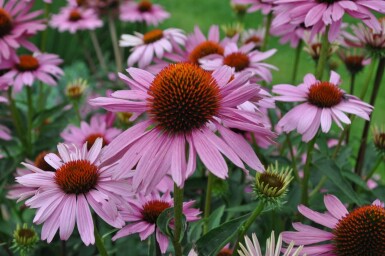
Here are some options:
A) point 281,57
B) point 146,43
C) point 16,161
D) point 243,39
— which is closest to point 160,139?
point 16,161

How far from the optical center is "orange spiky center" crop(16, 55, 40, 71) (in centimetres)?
118

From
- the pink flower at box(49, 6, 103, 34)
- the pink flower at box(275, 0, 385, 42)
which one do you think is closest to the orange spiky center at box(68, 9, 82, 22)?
the pink flower at box(49, 6, 103, 34)

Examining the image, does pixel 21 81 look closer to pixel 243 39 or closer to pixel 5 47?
pixel 5 47

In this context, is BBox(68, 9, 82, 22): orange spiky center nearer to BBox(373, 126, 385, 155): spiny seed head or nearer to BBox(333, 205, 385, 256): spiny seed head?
BBox(373, 126, 385, 155): spiny seed head

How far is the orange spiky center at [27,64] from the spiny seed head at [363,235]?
79cm

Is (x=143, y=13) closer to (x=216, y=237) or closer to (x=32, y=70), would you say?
(x=32, y=70)

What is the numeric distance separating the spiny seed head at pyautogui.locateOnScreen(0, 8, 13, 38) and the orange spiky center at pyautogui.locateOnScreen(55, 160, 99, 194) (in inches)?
21.0

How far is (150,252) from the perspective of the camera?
0.68 metres

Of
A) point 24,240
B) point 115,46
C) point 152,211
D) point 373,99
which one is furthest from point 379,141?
point 115,46

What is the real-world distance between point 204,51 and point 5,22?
40 cm

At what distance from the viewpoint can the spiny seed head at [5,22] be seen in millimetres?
1099

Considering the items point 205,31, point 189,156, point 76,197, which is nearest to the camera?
point 189,156

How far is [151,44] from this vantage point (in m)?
1.26

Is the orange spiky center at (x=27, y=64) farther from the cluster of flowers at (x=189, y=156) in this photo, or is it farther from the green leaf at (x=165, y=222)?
the green leaf at (x=165, y=222)
